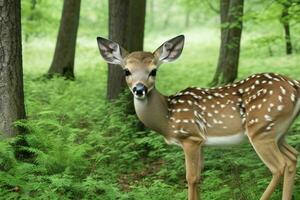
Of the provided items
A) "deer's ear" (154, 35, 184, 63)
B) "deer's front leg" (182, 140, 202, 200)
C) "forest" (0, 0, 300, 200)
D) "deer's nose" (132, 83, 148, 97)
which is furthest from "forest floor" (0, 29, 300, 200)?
"deer's ear" (154, 35, 184, 63)

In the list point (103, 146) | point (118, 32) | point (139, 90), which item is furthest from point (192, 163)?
point (118, 32)

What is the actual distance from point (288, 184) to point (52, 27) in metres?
27.4

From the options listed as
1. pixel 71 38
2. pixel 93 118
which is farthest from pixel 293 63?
pixel 93 118

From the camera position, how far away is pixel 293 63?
67.4ft

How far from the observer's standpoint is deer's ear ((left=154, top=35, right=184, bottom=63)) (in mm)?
5594

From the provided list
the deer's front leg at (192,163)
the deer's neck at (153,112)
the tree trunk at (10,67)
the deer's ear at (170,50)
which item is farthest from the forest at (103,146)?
the deer's ear at (170,50)

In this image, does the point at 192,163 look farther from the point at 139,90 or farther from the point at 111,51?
the point at 111,51

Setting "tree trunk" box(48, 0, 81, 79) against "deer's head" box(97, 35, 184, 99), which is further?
"tree trunk" box(48, 0, 81, 79)

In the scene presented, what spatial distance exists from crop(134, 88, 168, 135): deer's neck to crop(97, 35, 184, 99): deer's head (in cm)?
16

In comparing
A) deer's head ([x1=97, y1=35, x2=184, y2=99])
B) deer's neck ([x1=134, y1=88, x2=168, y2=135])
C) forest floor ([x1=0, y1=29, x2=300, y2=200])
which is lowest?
forest floor ([x1=0, y1=29, x2=300, y2=200])

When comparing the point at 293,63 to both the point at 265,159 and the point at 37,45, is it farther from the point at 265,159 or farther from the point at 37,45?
the point at 37,45

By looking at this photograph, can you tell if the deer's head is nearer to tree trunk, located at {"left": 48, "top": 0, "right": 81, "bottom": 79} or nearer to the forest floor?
the forest floor

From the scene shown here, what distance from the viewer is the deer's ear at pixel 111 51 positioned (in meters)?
5.66

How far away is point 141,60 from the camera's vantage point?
17.7 feet
